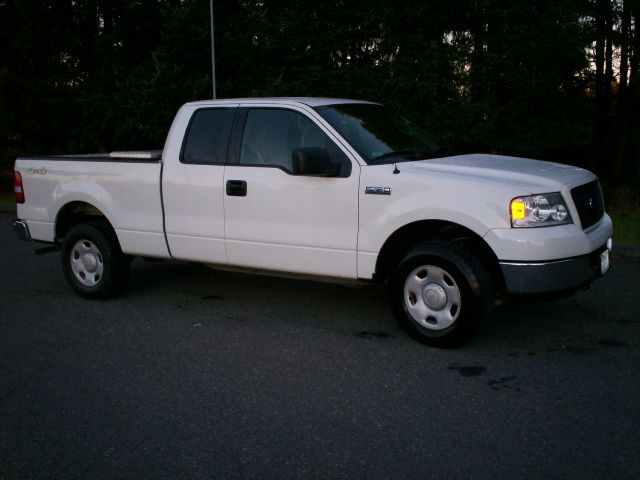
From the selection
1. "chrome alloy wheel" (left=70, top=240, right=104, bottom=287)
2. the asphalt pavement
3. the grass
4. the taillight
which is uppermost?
the taillight

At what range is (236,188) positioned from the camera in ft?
20.1

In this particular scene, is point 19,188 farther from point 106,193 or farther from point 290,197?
point 290,197

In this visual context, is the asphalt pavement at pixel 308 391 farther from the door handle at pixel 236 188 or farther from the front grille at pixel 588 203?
the door handle at pixel 236 188

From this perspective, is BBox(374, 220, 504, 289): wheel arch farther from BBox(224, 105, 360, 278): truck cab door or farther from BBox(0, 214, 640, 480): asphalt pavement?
BBox(0, 214, 640, 480): asphalt pavement

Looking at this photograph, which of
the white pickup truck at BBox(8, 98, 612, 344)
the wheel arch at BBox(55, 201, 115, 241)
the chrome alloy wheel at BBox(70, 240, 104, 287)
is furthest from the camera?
the wheel arch at BBox(55, 201, 115, 241)

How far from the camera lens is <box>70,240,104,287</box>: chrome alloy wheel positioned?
7.08m

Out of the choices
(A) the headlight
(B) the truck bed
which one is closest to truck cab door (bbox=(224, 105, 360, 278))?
(B) the truck bed

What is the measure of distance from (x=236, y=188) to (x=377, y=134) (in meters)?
1.27

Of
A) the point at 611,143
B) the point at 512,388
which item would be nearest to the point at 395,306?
the point at 512,388

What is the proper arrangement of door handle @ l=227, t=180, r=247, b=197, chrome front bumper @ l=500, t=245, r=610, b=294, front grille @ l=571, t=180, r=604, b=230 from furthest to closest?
door handle @ l=227, t=180, r=247, b=197
front grille @ l=571, t=180, r=604, b=230
chrome front bumper @ l=500, t=245, r=610, b=294

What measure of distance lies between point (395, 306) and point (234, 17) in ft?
44.2

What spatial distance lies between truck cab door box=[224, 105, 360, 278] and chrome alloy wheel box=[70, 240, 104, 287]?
1.60 m

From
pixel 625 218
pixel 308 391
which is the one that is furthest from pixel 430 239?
pixel 625 218

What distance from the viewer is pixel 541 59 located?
1319 centimetres
